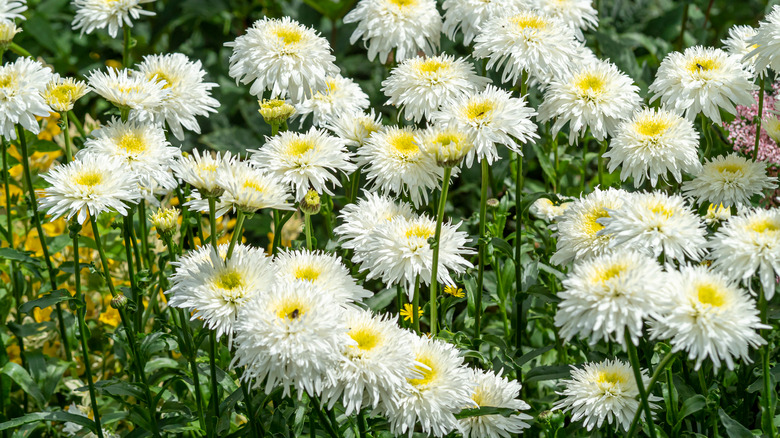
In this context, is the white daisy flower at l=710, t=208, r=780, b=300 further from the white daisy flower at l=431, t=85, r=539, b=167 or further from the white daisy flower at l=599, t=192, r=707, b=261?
the white daisy flower at l=431, t=85, r=539, b=167

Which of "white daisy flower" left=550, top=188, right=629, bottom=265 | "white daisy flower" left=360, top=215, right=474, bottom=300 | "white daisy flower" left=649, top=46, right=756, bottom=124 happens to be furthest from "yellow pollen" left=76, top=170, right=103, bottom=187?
"white daisy flower" left=649, top=46, right=756, bottom=124

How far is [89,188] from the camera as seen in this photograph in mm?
1577

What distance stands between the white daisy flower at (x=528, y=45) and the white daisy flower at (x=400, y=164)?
292 mm

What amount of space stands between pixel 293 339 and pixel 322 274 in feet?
0.88

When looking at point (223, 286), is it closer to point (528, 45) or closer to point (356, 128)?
point (356, 128)

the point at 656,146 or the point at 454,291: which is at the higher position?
the point at 656,146

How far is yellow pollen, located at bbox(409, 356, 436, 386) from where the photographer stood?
1.36 m

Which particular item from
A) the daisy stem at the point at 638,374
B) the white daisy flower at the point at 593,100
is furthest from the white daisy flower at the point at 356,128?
the daisy stem at the point at 638,374

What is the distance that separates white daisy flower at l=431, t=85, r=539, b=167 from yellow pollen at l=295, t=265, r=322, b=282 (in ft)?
1.22

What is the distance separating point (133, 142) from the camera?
1748 millimetres

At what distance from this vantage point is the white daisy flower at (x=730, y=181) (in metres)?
1.78

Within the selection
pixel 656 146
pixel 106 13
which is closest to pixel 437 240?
pixel 656 146

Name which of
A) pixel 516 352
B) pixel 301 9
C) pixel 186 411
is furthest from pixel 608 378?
pixel 301 9

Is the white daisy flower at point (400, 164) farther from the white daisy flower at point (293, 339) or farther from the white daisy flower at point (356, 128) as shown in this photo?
the white daisy flower at point (293, 339)
